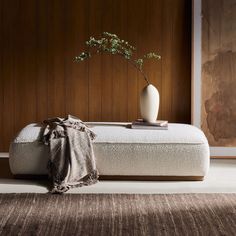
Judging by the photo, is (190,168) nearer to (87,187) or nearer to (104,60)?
(87,187)

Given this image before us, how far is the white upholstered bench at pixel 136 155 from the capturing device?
454cm

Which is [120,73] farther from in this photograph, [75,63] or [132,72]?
[75,63]

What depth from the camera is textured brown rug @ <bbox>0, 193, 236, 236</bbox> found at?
3.35 metres

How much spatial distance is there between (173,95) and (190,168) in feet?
4.75

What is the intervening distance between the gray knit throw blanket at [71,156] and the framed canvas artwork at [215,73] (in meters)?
1.56

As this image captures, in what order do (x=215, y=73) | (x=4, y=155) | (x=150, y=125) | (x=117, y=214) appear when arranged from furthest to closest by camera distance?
(x=4, y=155) < (x=215, y=73) < (x=150, y=125) < (x=117, y=214)

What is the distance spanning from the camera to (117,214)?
3.68 metres

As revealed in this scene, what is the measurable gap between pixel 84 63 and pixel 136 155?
163cm

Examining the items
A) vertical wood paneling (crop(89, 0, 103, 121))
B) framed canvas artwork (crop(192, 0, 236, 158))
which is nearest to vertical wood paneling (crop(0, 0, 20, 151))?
vertical wood paneling (crop(89, 0, 103, 121))

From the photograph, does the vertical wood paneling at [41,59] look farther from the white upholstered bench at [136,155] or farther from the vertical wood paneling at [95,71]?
the white upholstered bench at [136,155]

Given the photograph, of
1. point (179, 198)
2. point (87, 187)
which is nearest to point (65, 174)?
point (87, 187)

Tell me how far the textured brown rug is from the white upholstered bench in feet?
1.49

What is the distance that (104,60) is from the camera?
588cm

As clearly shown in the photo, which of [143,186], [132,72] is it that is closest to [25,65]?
[132,72]
